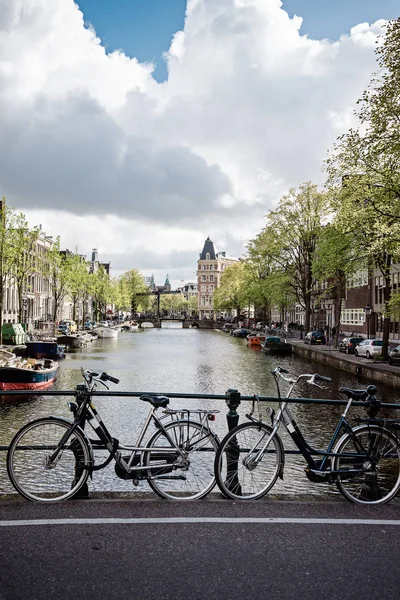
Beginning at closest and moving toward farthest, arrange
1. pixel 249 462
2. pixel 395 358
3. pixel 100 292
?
pixel 249 462 → pixel 395 358 → pixel 100 292

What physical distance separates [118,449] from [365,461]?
2767mm

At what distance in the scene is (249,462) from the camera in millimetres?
Answer: 6699

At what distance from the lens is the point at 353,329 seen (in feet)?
231

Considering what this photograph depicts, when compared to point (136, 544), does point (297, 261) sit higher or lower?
higher

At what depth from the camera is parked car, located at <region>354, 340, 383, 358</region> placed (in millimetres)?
39903

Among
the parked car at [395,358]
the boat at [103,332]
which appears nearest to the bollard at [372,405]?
the parked car at [395,358]

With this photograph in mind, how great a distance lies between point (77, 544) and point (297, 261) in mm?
55801

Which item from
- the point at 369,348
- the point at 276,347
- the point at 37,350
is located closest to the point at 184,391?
the point at 369,348

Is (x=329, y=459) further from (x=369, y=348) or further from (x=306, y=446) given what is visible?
(x=369, y=348)

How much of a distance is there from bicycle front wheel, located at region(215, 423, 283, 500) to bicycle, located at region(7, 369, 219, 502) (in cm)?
18

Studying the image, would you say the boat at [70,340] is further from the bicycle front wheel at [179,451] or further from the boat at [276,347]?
the bicycle front wheel at [179,451]

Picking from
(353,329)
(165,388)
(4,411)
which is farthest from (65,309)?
(4,411)

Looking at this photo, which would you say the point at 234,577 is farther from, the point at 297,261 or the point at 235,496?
the point at 297,261

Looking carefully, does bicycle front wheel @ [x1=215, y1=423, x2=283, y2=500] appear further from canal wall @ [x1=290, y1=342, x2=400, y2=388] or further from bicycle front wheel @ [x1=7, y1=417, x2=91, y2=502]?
canal wall @ [x1=290, y1=342, x2=400, y2=388]
